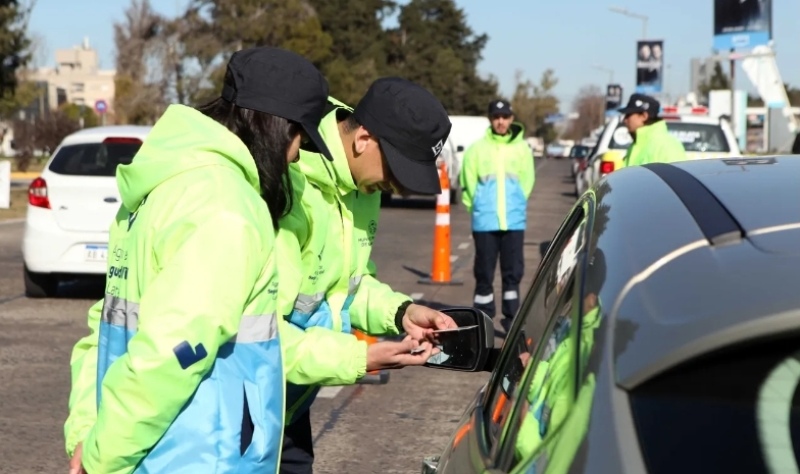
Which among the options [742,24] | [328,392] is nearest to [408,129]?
[328,392]

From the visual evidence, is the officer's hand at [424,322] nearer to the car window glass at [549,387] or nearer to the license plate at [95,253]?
the car window glass at [549,387]

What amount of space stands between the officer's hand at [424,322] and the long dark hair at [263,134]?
2.42 ft

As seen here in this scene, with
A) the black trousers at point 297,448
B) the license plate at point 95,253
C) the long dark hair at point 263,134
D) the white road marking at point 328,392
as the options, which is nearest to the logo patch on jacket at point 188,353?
the long dark hair at point 263,134

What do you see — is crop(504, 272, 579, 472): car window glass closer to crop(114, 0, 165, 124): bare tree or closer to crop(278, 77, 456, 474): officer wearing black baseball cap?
crop(278, 77, 456, 474): officer wearing black baseball cap

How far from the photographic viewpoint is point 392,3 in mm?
91438

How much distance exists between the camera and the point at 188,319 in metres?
2.54

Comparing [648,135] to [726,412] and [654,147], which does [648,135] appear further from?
[726,412]

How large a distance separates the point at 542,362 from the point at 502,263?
8792 mm

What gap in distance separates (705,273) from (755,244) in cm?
11

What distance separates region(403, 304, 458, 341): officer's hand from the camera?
3.54 meters

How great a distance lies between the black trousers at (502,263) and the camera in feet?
35.9

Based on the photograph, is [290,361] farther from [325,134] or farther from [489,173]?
[489,173]

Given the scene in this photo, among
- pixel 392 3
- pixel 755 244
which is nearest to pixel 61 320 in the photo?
pixel 755 244

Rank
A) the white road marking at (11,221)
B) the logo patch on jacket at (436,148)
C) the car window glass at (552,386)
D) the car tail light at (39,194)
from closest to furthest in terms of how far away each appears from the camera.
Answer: the car window glass at (552,386)
the logo patch on jacket at (436,148)
the car tail light at (39,194)
the white road marking at (11,221)
